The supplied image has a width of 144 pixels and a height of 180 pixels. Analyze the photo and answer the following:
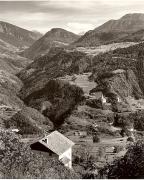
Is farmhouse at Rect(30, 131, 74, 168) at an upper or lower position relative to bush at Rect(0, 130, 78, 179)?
lower

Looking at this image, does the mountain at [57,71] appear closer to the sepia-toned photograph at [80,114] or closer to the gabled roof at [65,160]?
the sepia-toned photograph at [80,114]

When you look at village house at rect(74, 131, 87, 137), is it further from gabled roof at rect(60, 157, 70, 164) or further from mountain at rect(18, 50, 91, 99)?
mountain at rect(18, 50, 91, 99)

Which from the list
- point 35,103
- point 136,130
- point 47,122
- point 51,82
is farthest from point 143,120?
point 51,82

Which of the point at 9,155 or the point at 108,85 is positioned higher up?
the point at 9,155

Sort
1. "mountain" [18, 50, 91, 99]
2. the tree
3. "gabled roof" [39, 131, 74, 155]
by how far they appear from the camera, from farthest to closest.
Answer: "mountain" [18, 50, 91, 99] < "gabled roof" [39, 131, 74, 155] < the tree

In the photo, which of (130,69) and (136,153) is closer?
(136,153)

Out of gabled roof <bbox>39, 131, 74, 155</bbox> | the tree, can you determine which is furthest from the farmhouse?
the tree

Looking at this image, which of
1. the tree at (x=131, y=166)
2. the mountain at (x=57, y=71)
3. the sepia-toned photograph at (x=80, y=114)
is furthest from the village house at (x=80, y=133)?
the tree at (x=131, y=166)

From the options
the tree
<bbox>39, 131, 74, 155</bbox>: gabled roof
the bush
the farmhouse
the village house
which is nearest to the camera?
the bush

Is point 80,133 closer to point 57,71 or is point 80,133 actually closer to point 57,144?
point 57,144

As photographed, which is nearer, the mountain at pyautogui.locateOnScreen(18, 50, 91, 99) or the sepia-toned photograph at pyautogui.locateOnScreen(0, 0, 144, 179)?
the sepia-toned photograph at pyautogui.locateOnScreen(0, 0, 144, 179)

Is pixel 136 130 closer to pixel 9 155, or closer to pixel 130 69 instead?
pixel 130 69
